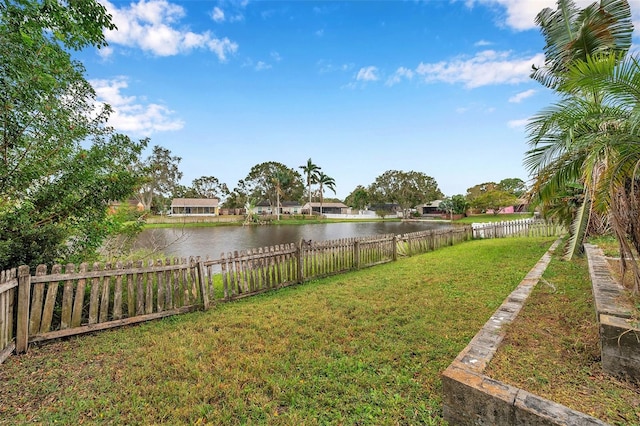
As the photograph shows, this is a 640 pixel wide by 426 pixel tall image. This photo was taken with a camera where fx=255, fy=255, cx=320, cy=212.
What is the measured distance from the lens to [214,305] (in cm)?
472

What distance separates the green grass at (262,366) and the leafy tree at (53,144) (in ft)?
5.01

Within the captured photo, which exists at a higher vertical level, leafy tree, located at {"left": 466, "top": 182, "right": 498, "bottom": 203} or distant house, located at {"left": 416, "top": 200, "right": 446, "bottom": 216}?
leafy tree, located at {"left": 466, "top": 182, "right": 498, "bottom": 203}

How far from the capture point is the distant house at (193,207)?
46344 mm

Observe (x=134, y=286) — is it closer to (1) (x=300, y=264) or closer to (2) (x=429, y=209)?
(1) (x=300, y=264)

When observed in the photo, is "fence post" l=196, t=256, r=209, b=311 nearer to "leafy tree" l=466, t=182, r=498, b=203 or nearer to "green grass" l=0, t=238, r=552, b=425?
"green grass" l=0, t=238, r=552, b=425

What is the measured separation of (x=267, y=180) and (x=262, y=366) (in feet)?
172

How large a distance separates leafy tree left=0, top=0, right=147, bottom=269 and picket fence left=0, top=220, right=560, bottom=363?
544 millimetres

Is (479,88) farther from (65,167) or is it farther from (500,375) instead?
(65,167)

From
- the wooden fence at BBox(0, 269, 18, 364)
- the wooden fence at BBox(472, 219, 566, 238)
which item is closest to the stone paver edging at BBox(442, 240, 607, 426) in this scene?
the wooden fence at BBox(0, 269, 18, 364)

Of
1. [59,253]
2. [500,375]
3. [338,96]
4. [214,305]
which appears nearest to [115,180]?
[59,253]

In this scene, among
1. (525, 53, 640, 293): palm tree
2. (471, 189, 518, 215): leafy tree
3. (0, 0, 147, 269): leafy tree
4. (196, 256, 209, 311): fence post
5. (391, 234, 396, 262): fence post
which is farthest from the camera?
(471, 189, 518, 215): leafy tree

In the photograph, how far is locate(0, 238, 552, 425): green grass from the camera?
2.07 meters

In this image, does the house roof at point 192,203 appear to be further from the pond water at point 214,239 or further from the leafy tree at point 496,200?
the leafy tree at point 496,200

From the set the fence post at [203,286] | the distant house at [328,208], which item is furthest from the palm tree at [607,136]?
the distant house at [328,208]
